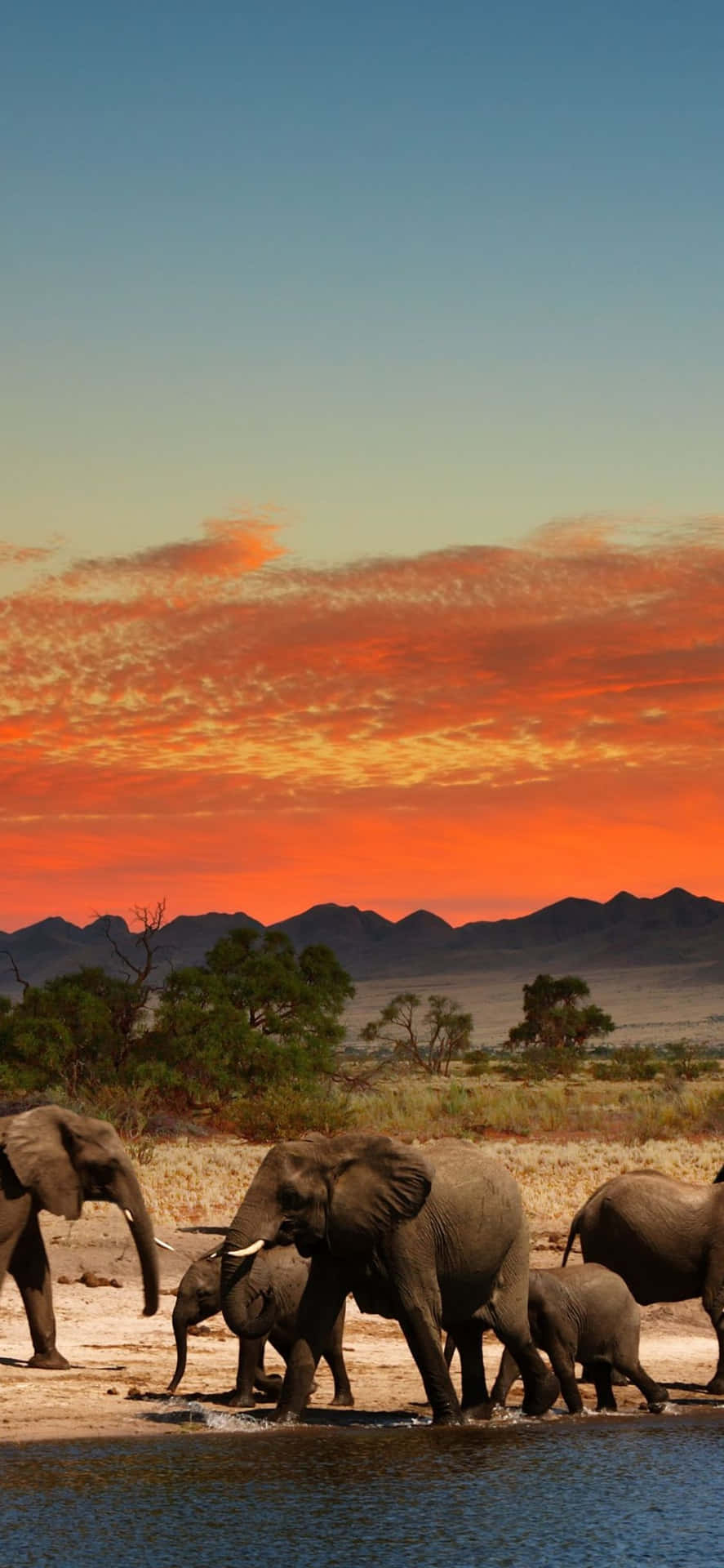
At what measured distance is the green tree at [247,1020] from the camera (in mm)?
37719

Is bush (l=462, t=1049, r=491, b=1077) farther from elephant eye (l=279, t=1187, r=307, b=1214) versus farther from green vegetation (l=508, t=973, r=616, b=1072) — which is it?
elephant eye (l=279, t=1187, r=307, b=1214)

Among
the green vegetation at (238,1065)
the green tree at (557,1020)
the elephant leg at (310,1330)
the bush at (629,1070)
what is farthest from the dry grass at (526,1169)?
the green tree at (557,1020)

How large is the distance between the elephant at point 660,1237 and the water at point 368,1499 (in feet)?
7.33

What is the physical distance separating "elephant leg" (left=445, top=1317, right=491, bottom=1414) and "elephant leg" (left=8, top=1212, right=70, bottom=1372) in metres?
3.11

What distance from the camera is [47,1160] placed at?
43.3 feet

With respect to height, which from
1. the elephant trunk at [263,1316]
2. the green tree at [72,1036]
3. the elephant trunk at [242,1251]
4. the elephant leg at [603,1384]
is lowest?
the elephant leg at [603,1384]

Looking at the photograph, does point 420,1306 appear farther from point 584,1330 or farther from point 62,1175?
point 62,1175

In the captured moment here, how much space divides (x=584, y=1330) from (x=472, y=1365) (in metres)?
0.91

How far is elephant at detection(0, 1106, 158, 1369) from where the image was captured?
13141mm

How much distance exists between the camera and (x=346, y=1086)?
1813 inches

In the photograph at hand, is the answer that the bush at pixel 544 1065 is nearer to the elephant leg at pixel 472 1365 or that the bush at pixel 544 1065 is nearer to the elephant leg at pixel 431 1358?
the elephant leg at pixel 472 1365

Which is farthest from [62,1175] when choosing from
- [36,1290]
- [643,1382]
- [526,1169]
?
[526,1169]

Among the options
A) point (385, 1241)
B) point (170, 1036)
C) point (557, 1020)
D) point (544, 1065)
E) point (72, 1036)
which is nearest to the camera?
point (385, 1241)

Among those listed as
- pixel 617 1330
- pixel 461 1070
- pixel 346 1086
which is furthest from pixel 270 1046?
pixel 461 1070
